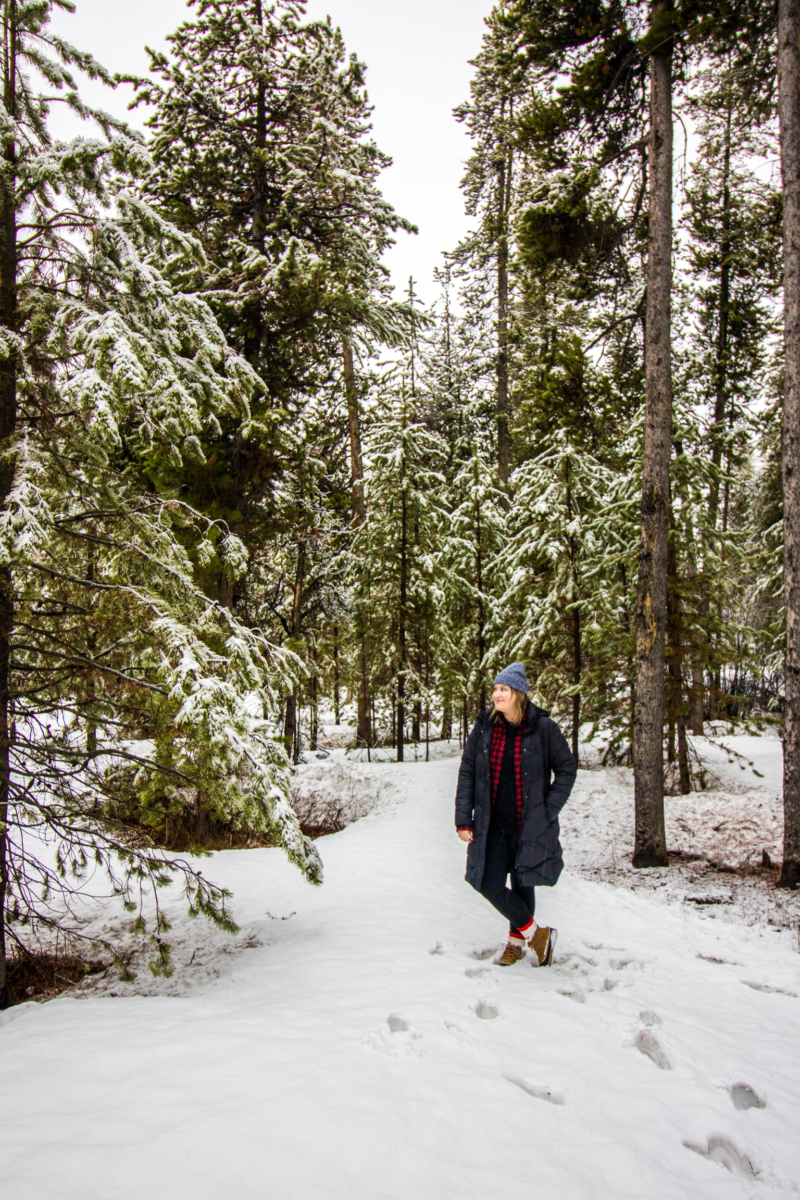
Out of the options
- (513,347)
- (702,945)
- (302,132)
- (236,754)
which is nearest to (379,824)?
(702,945)

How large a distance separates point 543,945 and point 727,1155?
6.74ft

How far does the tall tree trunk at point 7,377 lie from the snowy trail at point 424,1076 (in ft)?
4.14

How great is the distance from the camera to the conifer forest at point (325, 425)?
4.95m

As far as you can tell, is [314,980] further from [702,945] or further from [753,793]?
[753,793]

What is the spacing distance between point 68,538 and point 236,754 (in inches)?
96.8

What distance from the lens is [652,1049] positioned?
3641 mm

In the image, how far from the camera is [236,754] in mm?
4613

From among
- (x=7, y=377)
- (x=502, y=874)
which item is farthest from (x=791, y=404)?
(x=7, y=377)

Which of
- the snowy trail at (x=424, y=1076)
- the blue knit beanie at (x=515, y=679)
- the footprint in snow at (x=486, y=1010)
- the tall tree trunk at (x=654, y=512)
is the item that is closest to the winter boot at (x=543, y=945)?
the snowy trail at (x=424, y=1076)

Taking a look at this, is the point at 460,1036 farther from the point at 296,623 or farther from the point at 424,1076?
the point at 296,623

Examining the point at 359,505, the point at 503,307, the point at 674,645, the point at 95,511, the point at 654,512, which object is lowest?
the point at 674,645

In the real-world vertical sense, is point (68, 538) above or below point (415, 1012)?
above

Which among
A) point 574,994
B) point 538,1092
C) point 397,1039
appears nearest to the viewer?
point 538,1092

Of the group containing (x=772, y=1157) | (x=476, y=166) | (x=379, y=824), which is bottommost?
A: (x=379, y=824)
